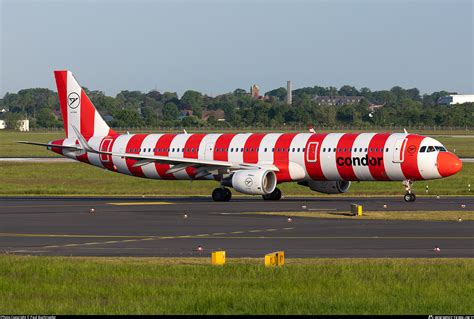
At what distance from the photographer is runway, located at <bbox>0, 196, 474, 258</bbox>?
32.6 meters

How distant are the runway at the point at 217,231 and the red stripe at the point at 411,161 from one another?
58.8 inches

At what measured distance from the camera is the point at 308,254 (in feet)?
103

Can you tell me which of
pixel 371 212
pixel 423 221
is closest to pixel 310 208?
pixel 371 212

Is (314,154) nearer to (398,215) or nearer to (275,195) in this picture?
(275,195)

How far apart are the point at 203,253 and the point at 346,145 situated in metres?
24.6

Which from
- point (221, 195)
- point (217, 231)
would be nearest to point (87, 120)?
point (221, 195)

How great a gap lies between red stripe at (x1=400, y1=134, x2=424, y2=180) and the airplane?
0.04 m

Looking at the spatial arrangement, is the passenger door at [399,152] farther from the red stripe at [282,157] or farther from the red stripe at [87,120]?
the red stripe at [87,120]

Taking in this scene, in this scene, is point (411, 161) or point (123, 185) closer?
point (411, 161)

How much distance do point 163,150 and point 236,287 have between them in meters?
38.5

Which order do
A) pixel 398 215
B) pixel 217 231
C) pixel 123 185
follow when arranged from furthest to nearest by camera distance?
pixel 123 185, pixel 398 215, pixel 217 231

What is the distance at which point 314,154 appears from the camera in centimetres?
5581

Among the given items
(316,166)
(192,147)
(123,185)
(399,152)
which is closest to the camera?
(399,152)

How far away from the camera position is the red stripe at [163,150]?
2387 inches
